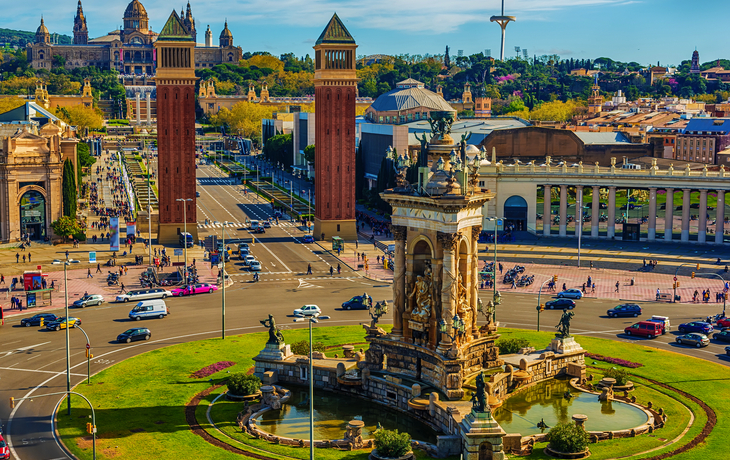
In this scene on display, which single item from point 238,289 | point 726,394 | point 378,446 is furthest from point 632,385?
point 238,289

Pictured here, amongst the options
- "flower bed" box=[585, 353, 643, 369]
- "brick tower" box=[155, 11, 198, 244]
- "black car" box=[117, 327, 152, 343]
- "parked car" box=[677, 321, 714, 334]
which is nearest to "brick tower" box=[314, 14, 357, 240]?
"brick tower" box=[155, 11, 198, 244]

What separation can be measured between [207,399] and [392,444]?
1767 cm

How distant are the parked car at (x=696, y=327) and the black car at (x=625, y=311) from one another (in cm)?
650

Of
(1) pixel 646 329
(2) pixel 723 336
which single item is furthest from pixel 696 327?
(1) pixel 646 329

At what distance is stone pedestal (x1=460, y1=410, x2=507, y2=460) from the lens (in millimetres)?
50500

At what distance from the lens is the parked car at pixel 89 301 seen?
315ft

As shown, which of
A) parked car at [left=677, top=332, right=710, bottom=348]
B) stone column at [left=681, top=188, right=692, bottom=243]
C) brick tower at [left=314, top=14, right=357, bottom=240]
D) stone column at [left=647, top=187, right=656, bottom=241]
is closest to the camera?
parked car at [left=677, top=332, right=710, bottom=348]

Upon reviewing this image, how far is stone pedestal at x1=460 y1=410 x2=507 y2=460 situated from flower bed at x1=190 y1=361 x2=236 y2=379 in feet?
82.6

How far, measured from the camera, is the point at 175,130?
135375mm

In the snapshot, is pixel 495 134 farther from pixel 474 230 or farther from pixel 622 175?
pixel 474 230

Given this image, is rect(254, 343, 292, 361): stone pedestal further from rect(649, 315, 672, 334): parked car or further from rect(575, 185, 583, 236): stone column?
rect(575, 185, 583, 236): stone column

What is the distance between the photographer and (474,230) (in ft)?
201

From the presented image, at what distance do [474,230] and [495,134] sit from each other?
109 m

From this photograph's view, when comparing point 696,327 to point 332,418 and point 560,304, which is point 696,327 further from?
point 332,418
